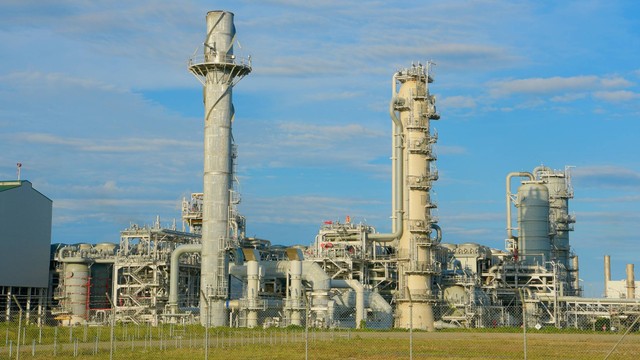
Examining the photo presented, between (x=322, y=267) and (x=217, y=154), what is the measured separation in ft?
59.8

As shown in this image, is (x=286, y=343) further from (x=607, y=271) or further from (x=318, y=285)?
(x=607, y=271)

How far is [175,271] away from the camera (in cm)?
7631

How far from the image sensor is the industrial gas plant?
72688 mm

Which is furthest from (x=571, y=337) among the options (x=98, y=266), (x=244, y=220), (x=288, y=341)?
(x=98, y=266)

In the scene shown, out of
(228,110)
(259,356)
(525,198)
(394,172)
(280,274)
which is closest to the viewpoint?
(259,356)

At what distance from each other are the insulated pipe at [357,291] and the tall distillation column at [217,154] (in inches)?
424

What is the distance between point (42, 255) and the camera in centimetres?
8900

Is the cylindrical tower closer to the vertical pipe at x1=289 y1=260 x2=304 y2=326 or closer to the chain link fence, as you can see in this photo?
the chain link fence

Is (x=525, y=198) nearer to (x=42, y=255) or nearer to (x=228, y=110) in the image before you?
(x=228, y=110)

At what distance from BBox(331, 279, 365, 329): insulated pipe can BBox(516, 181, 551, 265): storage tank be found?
27.0 m

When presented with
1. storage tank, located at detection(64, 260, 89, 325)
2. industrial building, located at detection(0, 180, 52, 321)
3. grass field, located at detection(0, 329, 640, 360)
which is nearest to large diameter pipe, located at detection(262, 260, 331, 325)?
grass field, located at detection(0, 329, 640, 360)

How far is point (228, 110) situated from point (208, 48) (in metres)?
5.26

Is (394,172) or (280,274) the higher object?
(394,172)

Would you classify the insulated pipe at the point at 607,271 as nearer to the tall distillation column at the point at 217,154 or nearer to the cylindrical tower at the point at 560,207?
the cylindrical tower at the point at 560,207
